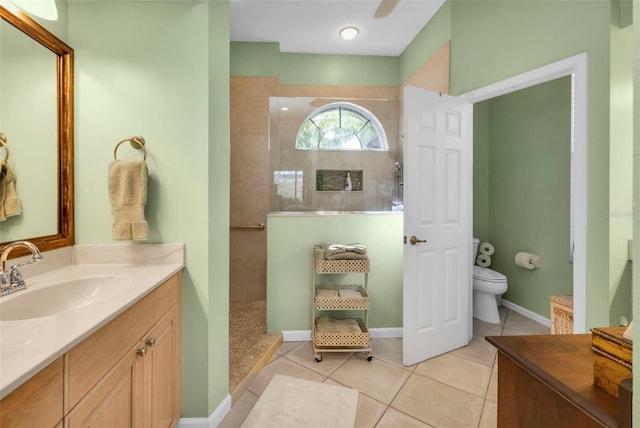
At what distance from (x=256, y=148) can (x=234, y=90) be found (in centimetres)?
66

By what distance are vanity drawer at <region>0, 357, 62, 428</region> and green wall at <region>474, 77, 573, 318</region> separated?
11.9ft

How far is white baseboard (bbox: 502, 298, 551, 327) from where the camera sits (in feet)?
9.58

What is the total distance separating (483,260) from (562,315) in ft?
4.80

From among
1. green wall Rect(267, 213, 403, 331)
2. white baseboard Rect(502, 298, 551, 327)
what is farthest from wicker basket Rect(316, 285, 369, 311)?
white baseboard Rect(502, 298, 551, 327)

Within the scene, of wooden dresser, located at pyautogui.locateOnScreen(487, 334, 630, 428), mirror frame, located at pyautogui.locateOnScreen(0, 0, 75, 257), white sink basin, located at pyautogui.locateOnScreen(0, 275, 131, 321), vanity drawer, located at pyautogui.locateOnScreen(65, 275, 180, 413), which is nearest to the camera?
wooden dresser, located at pyautogui.locateOnScreen(487, 334, 630, 428)

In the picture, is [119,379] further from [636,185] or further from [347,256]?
[347,256]

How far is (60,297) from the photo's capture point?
1.17 m

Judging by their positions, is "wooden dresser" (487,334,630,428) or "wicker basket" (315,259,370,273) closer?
"wooden dresser" (487,334,630,428)

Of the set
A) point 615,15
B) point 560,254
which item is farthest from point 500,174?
point 615,15

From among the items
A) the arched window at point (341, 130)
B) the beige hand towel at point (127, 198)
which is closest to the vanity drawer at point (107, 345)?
the beige hand towel at point (127, 198)

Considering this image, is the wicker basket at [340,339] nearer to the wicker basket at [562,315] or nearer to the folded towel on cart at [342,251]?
the folded towel on cart at [342,251]

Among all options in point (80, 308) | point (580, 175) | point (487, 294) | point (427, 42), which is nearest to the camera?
point (80, 308)

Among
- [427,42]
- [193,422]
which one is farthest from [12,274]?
[427,42]

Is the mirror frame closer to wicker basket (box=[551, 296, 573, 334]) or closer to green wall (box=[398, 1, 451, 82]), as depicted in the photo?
Result: green wall (box=[398, 1, 451, 82])
